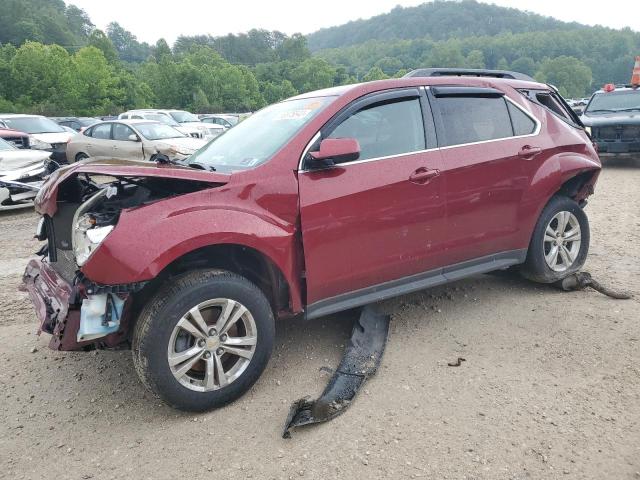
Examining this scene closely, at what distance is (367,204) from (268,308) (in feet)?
3.04

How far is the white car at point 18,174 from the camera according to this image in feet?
27.4

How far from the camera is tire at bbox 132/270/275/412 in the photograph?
2.65 m

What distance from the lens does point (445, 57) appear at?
393 ft

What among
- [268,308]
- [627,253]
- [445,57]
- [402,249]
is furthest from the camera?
[445,57]

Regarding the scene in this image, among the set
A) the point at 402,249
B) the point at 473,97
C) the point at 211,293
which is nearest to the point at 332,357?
the point at 402,249

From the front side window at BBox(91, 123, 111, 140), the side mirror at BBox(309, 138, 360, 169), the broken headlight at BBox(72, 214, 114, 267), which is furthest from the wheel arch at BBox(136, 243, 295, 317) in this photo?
the front side window at BBox(91, 123, 111, 140)

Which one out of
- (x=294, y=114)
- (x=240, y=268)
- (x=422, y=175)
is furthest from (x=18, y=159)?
(x=422, y=175)

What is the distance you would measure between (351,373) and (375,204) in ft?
3.61

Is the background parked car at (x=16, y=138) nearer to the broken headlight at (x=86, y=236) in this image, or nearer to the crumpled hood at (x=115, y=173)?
the crumpled hood at (x=115, y=173)

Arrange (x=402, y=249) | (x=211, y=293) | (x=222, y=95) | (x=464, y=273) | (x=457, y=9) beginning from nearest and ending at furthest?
(x=211, y=293) → (x=402, y=249) → (x=464, y=273) → (x=222, y=95) → (x=457, y=9)

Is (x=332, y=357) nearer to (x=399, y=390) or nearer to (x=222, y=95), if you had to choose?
(x=399, y=390)

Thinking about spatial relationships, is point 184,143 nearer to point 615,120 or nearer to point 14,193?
point 14,193

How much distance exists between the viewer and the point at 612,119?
11.6 metres

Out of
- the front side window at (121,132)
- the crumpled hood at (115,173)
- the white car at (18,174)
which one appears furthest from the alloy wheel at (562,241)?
the front side window at (121,132)
